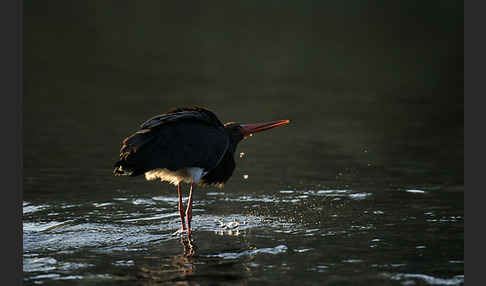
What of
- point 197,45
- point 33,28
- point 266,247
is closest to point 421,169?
point 266,247

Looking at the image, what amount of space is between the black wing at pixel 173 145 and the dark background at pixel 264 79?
2.87 metres

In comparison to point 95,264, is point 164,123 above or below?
above

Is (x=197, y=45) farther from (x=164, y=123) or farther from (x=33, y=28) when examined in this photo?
(x=164, y=123)

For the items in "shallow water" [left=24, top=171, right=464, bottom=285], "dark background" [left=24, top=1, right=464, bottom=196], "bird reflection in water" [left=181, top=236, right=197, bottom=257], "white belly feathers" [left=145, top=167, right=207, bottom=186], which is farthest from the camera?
"dark background" [left=24, top=1, right=464, bottom=196]

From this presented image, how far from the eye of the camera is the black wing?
8.93 meters

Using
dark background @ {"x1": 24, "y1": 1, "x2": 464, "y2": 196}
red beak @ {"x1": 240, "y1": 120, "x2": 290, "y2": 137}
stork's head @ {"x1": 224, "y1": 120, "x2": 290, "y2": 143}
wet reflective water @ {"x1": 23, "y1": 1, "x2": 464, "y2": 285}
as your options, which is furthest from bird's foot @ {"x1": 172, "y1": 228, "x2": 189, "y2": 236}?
dark background @ {"x1": 24, "y1": 1, "x2": 464, "y2": 196}

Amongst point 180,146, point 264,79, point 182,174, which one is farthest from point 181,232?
point 264,79

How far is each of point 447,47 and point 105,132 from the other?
19260 mm

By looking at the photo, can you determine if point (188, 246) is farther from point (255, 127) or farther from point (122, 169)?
point (255, 127)

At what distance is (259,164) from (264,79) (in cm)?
1127

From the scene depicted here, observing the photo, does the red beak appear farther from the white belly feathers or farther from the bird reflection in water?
the bird reflection in water

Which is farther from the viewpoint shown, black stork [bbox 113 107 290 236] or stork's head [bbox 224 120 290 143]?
stork's head [bbox 224 120 290 143]

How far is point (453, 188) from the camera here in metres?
11.6

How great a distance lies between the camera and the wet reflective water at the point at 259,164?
8.30 meters
